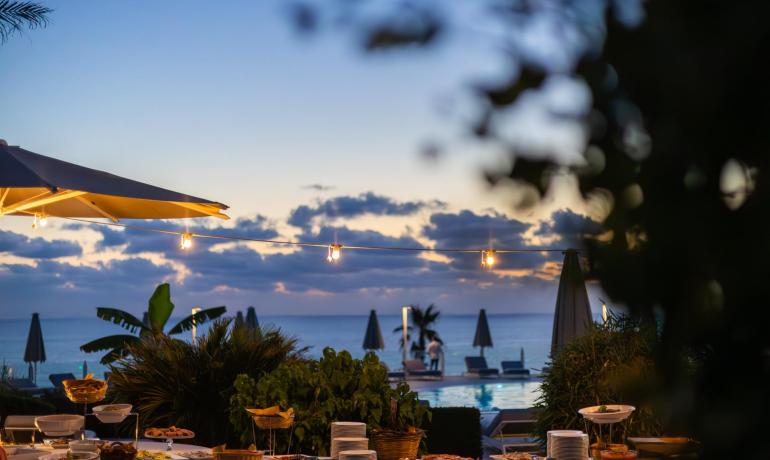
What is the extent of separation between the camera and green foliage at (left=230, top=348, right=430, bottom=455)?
5.84 m

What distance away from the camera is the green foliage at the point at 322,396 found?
584 centimetres

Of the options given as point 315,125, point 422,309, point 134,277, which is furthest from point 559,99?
point 134,277

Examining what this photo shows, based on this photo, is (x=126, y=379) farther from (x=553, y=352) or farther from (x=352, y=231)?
(x=352, y=231)

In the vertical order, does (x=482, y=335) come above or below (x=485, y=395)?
above

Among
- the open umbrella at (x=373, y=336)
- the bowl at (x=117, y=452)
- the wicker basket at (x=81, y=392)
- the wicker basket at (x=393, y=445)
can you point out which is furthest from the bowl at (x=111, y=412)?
the open umbrella at (x=373, y=336)

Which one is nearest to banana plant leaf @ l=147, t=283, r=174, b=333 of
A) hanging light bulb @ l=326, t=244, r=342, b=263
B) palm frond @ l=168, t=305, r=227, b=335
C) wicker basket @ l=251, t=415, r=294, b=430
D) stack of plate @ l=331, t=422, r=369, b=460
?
palm frond @ l=168, t=305, r=227, b=335

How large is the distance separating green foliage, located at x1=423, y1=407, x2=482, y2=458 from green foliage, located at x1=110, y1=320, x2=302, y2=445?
1.62 metres

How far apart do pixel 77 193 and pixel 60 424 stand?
2618 millimetres

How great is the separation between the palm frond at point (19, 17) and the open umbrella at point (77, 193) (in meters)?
5.10

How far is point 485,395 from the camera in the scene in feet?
78.8

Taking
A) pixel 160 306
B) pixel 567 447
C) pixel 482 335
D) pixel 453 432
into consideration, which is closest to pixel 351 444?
pixel 567 447

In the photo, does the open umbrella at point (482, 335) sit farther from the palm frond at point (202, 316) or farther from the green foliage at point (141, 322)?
the palm frond at point (202, 316)

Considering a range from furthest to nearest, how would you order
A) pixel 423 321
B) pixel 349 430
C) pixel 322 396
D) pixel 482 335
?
pixel 423 321 < pixel 482 335 < pixel 322 396 < pixel 349 430

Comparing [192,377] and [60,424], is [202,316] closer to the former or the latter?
[192,377]
